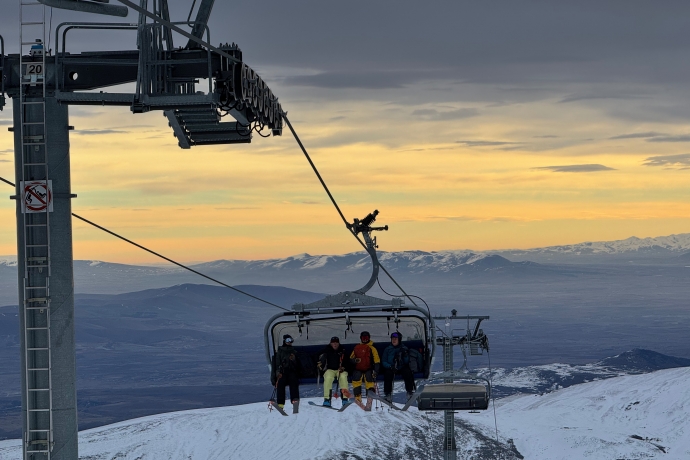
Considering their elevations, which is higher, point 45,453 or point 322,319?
point 322,319

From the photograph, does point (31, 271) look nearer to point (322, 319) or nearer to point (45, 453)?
point (45, 453)

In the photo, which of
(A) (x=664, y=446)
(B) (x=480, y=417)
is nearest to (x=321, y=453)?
(B) (x=480, y=417)

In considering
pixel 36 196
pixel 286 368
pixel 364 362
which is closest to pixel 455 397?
pixel 364 362

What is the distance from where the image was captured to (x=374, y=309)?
24.1 metres

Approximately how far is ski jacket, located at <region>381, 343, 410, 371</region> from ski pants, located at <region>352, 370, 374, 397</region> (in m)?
0.55

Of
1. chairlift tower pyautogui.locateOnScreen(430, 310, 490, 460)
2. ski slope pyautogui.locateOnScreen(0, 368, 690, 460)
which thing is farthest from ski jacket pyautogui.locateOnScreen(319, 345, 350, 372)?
ski slope pyautogui.locateOnScreen(0, 368, 690, 460)

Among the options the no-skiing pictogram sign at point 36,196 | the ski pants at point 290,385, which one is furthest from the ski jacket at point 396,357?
the no-skiing pictogram sign at point 36,196

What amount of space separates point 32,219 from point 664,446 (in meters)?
161

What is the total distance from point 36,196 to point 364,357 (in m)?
10.4

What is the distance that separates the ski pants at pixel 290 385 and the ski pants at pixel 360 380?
1.34 meters

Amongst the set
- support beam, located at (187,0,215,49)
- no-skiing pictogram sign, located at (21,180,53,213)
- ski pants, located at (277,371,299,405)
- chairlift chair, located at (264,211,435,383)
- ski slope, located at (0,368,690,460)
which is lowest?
ski slope, located at (0,368,690,460)

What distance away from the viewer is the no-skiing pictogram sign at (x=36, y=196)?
16531mm

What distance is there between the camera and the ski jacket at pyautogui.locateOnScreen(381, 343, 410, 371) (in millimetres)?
25156

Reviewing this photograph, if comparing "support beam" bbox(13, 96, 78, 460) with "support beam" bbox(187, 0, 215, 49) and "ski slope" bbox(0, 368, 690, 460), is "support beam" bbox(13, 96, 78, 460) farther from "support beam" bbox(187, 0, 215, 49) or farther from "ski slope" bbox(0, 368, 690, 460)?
"ski slope" bbox(0, 368, 690, 460)
